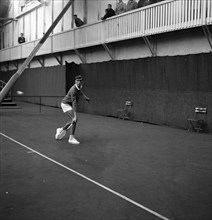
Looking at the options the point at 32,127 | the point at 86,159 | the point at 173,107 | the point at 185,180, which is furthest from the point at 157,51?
the point at 185,180

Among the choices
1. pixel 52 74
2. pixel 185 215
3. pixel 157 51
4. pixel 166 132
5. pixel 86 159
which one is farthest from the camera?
pixel 52 74

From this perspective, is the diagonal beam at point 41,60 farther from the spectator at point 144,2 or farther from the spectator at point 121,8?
the spectator at point 144,2

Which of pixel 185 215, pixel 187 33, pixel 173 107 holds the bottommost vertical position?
pixel 185 215

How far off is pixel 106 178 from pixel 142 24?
1162 cm

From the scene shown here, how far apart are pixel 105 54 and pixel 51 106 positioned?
7.98 meters

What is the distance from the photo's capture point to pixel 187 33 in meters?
15.2

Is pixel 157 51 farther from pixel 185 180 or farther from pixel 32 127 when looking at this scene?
pixel 185 180

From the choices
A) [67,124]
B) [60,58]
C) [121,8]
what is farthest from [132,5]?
[60,58]

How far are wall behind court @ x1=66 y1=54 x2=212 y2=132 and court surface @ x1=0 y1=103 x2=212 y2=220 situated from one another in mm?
2423

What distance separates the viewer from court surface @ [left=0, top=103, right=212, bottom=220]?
4855 millimetres

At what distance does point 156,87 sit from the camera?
15703 millimetres

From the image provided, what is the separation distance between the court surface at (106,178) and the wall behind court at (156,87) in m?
2.42

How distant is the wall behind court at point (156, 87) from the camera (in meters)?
13.3

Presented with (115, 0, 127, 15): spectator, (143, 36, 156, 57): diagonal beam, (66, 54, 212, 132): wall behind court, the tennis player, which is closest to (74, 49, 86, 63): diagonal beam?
(66, 54, 212, 132): wall behind court
